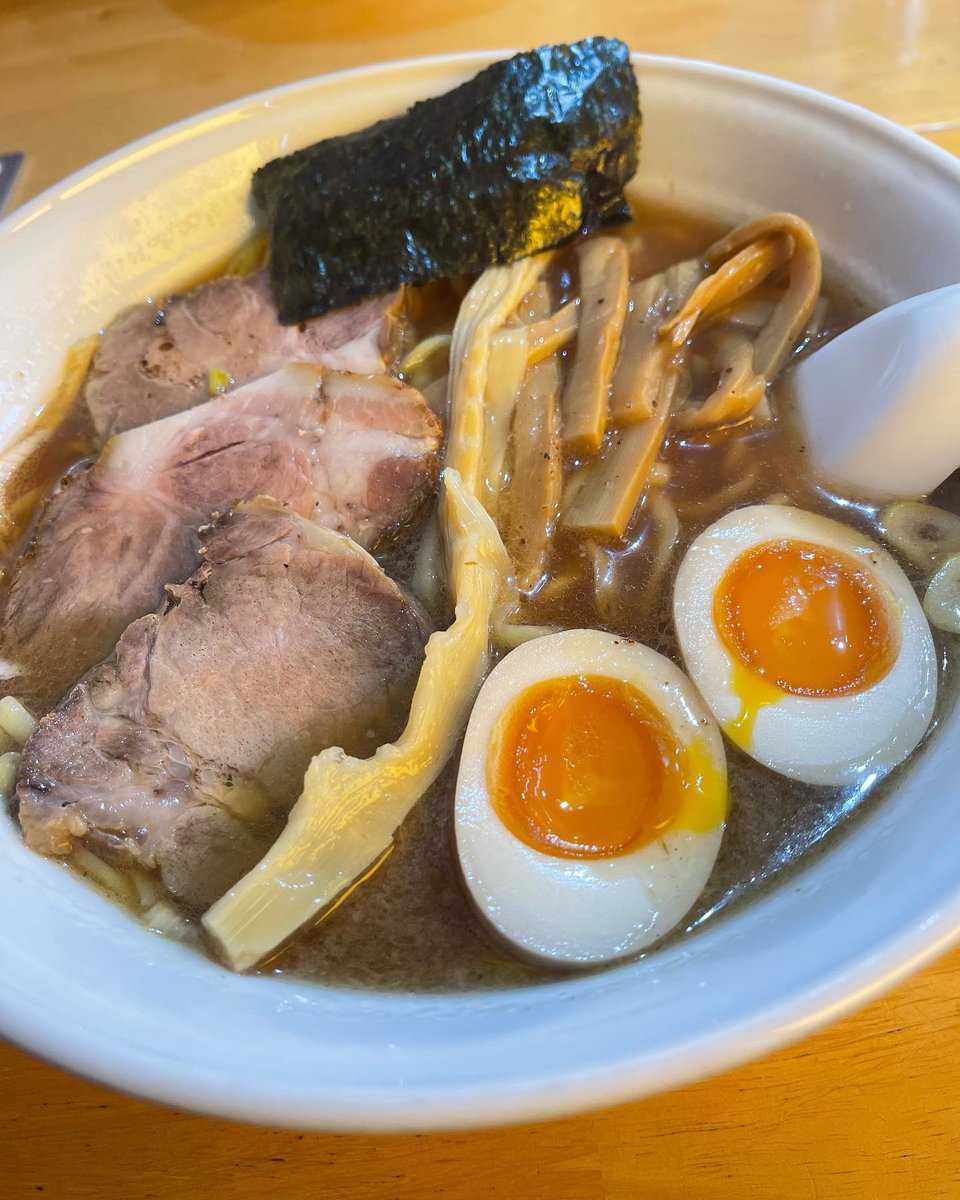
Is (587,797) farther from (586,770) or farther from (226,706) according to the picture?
(226,706)

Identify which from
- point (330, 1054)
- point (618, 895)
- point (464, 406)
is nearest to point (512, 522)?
point (464, 406)

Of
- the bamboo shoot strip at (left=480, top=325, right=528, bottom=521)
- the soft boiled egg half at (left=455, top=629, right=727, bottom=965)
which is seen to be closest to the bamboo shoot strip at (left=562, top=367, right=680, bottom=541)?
the bamboo shoot strip at (left=480, top=325, right=528, bottom=521)

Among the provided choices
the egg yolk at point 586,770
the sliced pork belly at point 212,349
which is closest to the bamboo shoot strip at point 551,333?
the sliced pork belly at point 212,349

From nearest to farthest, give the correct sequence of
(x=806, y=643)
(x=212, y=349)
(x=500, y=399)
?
(x=806, y=643) → (x=500, y=399) → (x=212, y=349)

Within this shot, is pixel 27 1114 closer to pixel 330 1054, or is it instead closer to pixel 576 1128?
pixel 330 1054

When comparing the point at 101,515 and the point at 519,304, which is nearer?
the point at 101,515

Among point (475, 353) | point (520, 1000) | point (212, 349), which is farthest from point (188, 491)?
point (520, 1000)
